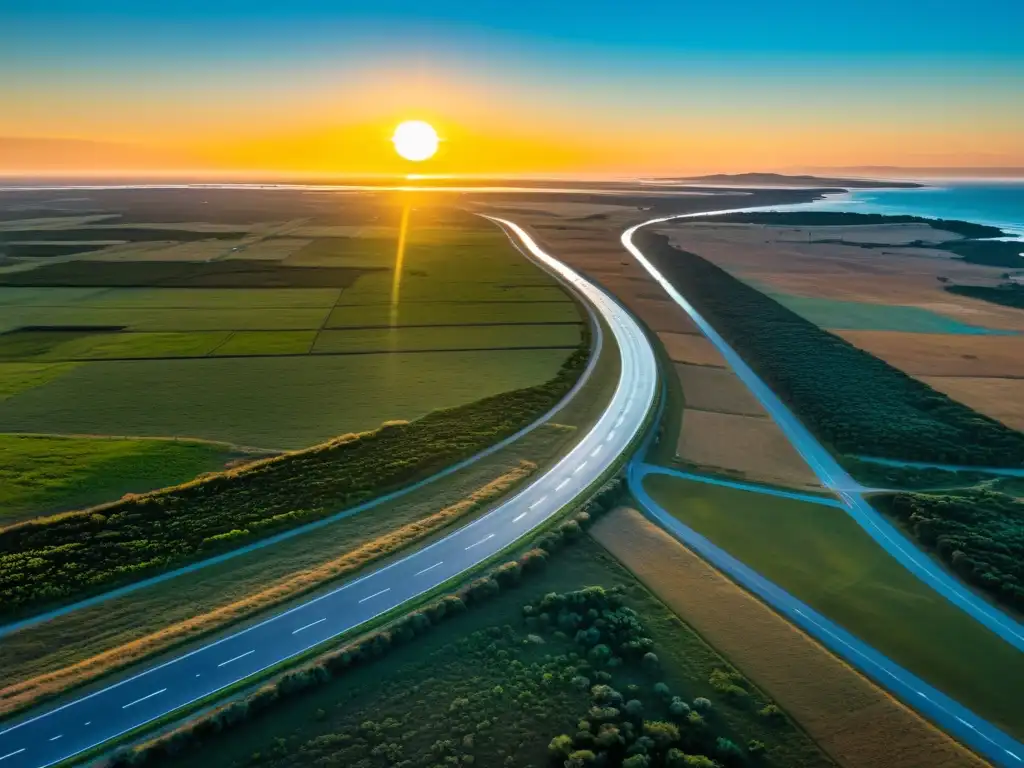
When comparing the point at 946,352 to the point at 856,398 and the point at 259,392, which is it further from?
the point at 259,392

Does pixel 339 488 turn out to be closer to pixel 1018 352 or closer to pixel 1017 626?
pixel 1017 626

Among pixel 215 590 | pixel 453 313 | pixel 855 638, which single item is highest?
pixel 453 313

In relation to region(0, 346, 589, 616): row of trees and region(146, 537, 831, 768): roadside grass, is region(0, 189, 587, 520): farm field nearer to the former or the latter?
region(0, 346, 589, 616): row of trees

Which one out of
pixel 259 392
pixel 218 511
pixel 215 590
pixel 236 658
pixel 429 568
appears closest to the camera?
pixel 236 658

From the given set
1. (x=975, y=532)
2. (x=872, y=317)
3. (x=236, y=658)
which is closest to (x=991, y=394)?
(x=975, y=532)

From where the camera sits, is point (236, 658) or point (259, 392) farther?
point (259, 392)

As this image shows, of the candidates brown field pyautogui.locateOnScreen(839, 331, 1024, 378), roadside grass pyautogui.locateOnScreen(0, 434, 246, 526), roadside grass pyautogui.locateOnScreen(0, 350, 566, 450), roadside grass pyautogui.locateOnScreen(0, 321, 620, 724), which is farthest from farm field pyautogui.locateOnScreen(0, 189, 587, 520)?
brown field pyautogui.locateOnScreen(839, 331, 1024, 378)

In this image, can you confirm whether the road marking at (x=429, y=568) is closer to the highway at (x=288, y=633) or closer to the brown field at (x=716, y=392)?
the highway at (x=288, y=633)
